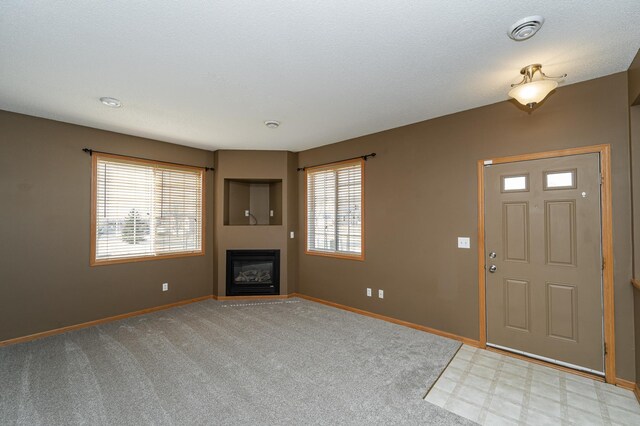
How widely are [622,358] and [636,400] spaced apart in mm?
321

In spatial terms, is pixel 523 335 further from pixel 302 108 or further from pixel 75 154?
pixel 75 154

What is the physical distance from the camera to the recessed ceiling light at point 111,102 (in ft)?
9.92

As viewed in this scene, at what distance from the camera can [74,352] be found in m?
3.10

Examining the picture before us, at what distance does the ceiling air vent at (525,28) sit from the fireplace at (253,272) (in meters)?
4.35

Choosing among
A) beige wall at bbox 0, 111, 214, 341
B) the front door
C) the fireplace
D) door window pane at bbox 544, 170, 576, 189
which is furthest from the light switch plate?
beige wall at bbox 0, 111, 214, 341

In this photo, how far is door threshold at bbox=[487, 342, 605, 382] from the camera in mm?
2617

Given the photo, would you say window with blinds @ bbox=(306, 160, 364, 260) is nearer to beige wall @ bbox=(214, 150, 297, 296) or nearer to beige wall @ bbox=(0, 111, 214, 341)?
beige wall @ bbox=(214, 150, 297, 296)

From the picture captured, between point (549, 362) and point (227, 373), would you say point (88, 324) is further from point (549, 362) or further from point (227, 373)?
point (549, 362)

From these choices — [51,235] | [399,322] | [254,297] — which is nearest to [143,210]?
[51,235]

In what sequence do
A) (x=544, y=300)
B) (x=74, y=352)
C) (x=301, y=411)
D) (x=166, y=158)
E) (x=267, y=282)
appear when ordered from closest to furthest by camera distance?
1. (x=301, y=411)
2. (x=544, y=300)
3. (x=74, y=352)
4. (x=166, y=158)
5. (x=267, y=282)

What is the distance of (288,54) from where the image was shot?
7.22 ft

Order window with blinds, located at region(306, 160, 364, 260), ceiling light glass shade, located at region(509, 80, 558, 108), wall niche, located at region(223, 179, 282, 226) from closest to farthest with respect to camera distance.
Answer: ceiling light glass shade, located at region(509, 80, 558, 108) → window with blinds, located at region(306, 160, 364, 260) → wall niche, located at region(223, 179, 282, 226)

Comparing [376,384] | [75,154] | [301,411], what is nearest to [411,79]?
[376,384]

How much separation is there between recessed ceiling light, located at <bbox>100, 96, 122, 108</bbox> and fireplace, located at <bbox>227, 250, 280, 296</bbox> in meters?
2.82
